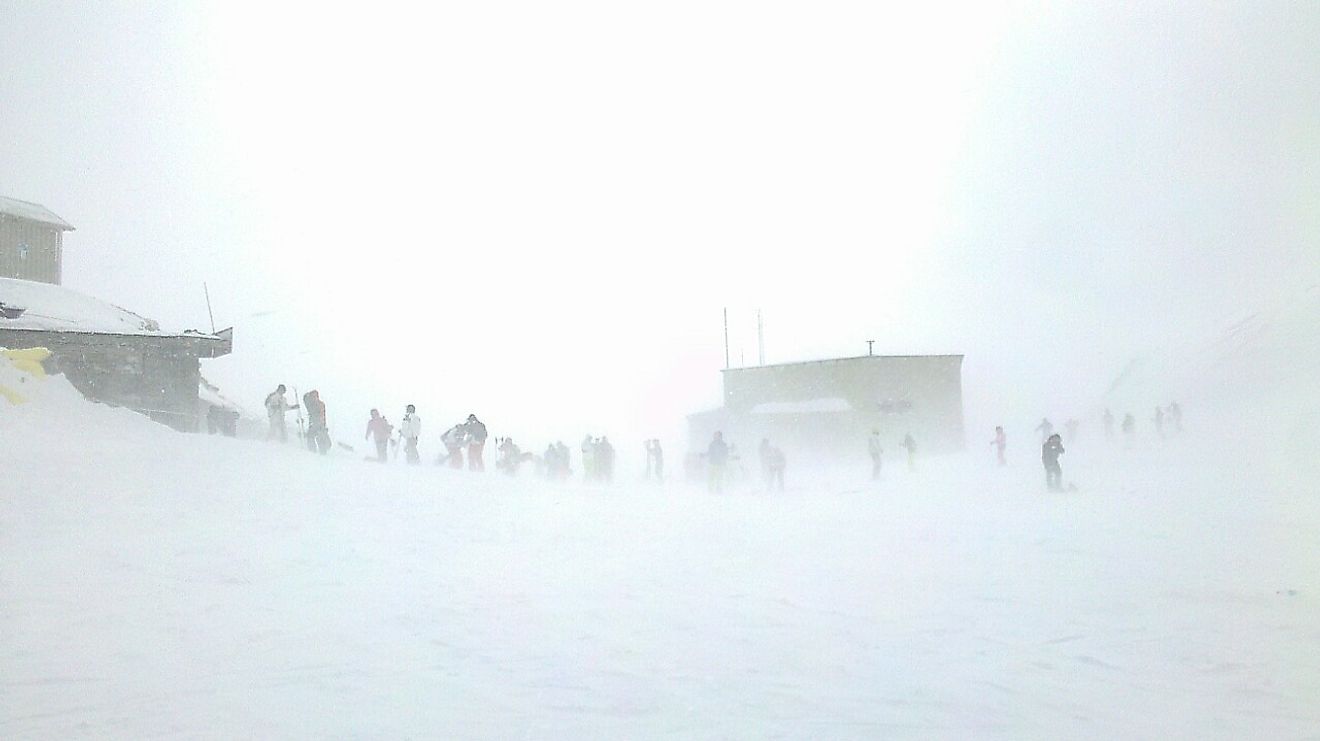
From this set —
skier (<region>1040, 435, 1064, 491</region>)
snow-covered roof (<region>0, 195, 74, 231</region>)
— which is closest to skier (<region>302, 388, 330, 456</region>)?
snow-covered roof (<region>0, 195, 74, 231</region>)

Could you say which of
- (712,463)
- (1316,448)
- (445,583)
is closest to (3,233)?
(445,583)

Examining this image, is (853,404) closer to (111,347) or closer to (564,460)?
(564,460)

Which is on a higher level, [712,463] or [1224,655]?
[712,463]

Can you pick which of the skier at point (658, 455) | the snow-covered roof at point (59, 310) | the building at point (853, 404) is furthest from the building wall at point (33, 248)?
the building at point (853, 404)

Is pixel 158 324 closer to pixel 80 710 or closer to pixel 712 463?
pixel 80 710

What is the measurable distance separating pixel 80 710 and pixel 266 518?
10.5 ft

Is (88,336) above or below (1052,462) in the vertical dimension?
above

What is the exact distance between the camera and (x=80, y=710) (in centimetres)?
330

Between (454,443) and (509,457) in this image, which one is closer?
(454,443)

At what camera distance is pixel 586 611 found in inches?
193

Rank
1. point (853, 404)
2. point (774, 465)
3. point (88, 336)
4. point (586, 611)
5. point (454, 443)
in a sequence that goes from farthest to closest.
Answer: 1. point (853, 404)
2. point (774, 465)
3. point (454, 443)
4. point (88, 336)
5. point (586, 611)

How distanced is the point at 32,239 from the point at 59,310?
117cm

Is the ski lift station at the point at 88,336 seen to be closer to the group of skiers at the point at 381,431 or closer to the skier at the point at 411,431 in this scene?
the group of skiers at the point at 381,431

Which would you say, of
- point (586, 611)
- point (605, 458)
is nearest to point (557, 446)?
point (605, 458)
